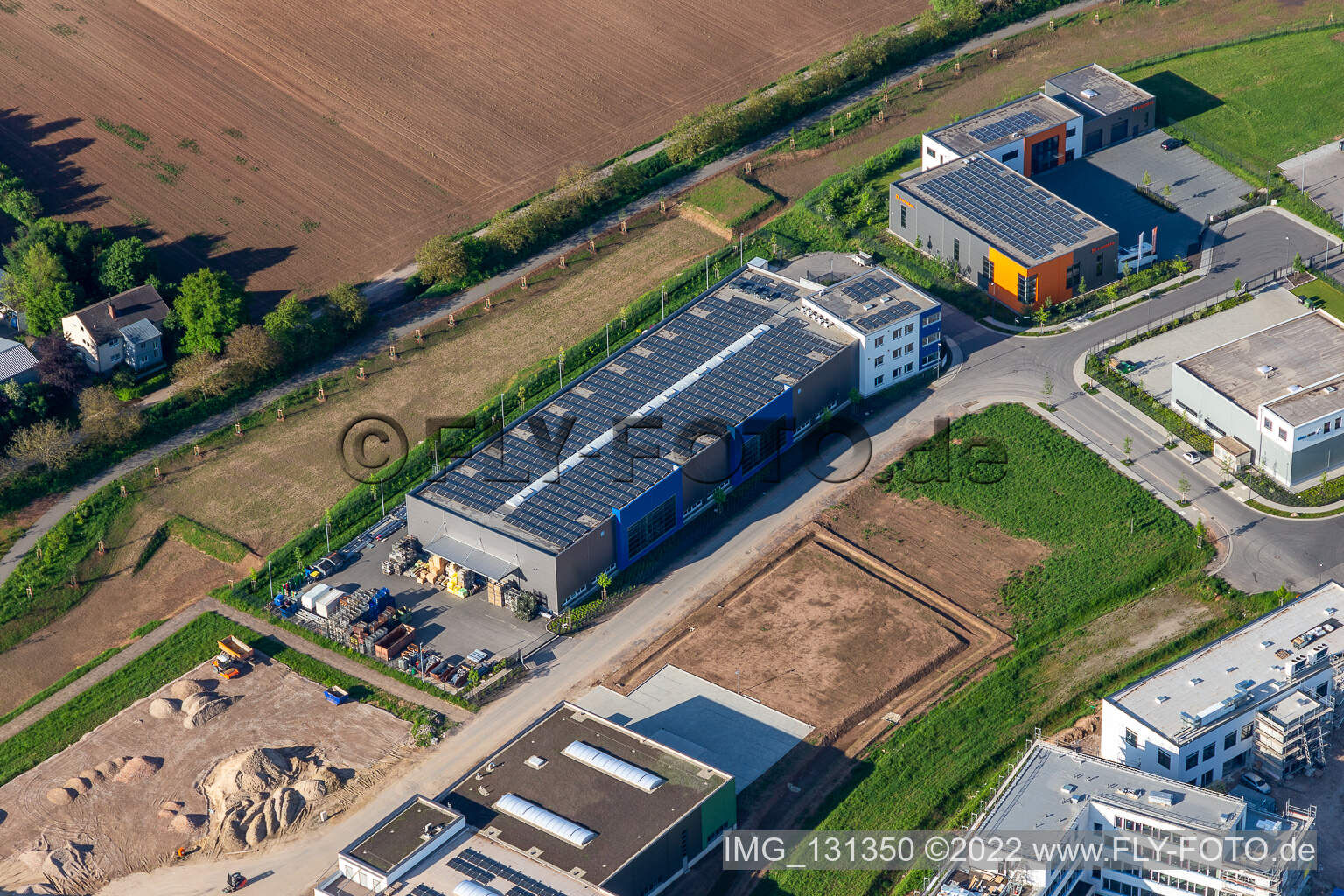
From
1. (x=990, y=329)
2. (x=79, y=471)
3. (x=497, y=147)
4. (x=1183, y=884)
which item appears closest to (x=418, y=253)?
(x=497, y=147)

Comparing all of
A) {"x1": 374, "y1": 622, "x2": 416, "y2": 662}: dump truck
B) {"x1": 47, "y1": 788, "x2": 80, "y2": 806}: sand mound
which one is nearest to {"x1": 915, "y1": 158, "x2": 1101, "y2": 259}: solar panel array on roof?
{"x1": 374, "y1": 622, "x2": 416, "y2": 662}: dump truck

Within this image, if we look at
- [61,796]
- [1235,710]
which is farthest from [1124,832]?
[61,796]

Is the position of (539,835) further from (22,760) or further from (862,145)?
(862,145)

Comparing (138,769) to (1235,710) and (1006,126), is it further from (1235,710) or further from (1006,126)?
(1006,126)

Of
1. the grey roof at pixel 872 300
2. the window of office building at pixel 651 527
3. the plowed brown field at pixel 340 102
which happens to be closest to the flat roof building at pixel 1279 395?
the grey roof at pixel 872 300

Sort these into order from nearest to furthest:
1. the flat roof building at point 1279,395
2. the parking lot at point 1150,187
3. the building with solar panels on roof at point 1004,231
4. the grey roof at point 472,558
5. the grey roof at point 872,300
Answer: the grey roof at point 472,558 → the flat roof building at point 1279,395 → the grey roof at point 872,300 → the building with solar panels on roof at point 1004,231 → the parking lot at point 1150,187

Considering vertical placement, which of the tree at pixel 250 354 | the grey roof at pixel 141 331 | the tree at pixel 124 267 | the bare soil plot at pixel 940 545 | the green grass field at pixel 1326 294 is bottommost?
the bare soil plot at pixel 940 545

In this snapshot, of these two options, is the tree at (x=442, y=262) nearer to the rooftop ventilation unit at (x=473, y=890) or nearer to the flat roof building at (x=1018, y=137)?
the flat roof building at (x=1018, y=137)
